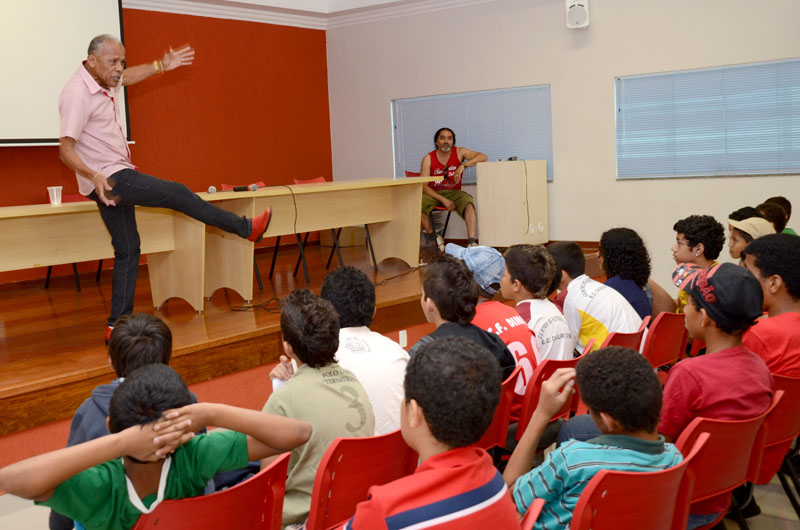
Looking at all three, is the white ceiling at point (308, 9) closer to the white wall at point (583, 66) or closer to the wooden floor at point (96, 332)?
the white wall at point (583, 66)

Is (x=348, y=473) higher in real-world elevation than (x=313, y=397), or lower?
lower

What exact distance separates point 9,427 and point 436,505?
2444mm

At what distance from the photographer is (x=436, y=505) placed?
1.29 m

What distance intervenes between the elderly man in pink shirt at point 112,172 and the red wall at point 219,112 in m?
2.71

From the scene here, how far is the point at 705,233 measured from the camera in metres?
3.59

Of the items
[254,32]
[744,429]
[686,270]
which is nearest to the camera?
[744,429]

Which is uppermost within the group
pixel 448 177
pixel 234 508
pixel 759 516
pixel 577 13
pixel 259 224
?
pixel 577 13

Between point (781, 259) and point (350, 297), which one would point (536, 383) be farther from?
point (781, 259)

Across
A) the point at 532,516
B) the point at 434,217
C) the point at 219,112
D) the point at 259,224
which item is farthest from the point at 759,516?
the point at 219,112

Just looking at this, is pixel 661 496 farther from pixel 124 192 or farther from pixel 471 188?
pixel 471 188

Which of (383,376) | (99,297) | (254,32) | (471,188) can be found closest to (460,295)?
(383,376)

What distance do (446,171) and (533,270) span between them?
4.64m

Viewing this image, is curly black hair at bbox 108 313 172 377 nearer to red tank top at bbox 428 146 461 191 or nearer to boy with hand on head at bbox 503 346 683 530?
boy with hand on head at bbox 503 346 683 530

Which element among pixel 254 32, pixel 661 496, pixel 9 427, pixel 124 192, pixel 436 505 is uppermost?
pixel 254 32
